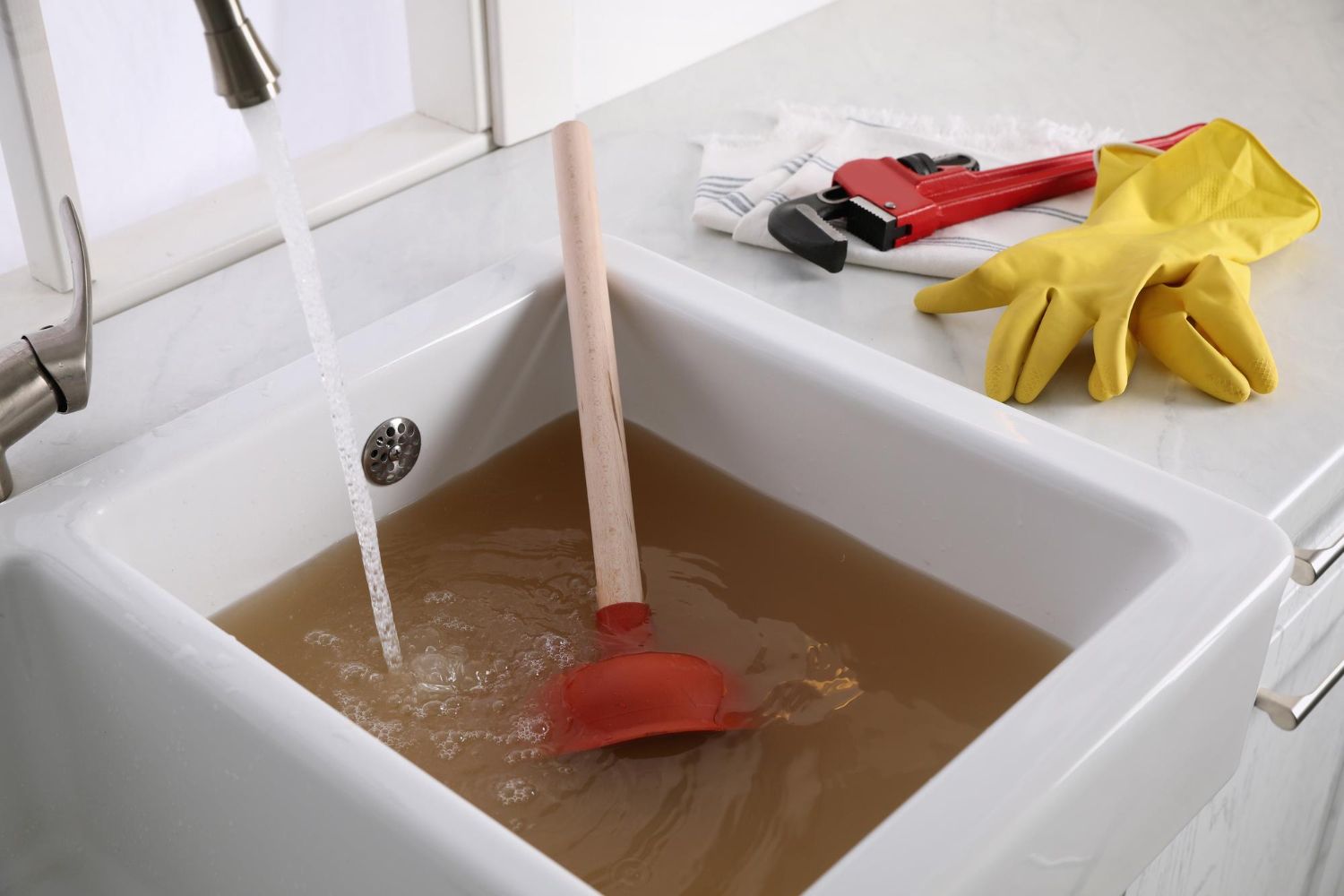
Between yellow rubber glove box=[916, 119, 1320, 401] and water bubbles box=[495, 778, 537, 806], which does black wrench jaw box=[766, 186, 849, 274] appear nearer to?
yellow rubber glove box=[916, 119, 1320, 401]

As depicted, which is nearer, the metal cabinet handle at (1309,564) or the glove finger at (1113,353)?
the metal cabinet handle at (1309,564)

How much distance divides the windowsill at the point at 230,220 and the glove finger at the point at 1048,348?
0.57 m

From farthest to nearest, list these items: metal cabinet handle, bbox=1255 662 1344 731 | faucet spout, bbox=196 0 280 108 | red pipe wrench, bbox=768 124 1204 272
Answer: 1. red pipe wrench, bbox=768 124 1204 272
2. metal cabinet handle, bbox=1255 662 1344 731
3. faucet spout, bbox=196 0 280 108

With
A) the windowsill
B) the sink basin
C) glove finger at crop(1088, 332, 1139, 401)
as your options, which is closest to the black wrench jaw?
the sink basin

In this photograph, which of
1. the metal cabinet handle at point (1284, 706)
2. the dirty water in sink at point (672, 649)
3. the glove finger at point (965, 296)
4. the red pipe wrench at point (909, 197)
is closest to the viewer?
the dirty water in sink at point (672, 649)

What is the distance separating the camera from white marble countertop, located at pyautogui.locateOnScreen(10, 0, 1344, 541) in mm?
927

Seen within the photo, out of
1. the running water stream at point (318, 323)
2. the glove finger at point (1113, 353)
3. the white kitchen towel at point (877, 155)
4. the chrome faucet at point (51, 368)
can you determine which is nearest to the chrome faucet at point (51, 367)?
the chrome faucet at point (51, 368)

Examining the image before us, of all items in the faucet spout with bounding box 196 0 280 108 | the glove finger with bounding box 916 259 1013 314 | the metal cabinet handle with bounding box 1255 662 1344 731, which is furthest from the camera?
the glove finger with bounding box 916 259 1013 314

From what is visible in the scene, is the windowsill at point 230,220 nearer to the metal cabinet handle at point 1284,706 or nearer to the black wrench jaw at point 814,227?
the black wrench jaw at point 814,227

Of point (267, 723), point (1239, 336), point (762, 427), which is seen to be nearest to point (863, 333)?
point (762, 427)

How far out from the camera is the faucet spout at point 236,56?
22.6 inches

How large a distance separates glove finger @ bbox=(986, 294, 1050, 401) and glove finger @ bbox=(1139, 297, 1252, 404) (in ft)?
0.28

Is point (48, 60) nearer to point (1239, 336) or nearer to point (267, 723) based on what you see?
point (267, 723)

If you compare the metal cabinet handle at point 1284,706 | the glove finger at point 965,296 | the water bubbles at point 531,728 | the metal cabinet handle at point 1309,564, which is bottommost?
the metal cabinet handle at point 1284,706
